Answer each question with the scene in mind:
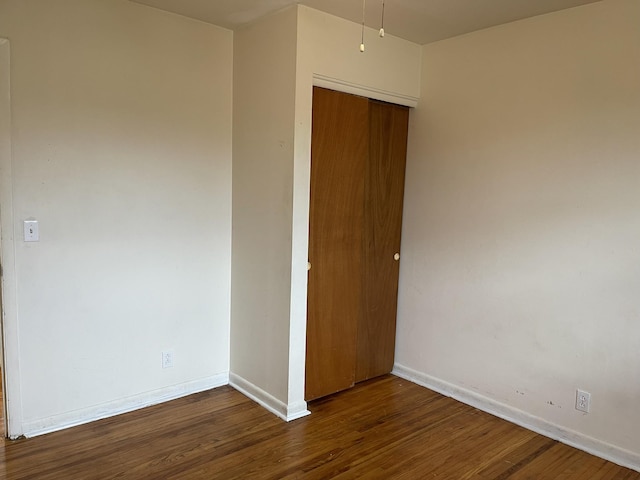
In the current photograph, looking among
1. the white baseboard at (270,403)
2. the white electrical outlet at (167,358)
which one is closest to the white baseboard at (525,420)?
the white baseboard at (270,403)

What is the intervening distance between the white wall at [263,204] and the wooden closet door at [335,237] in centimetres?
19

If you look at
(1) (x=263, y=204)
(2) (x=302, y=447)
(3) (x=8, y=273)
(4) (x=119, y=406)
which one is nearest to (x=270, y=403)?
(2) (x=302, y=447)

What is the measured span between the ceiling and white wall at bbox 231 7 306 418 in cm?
15

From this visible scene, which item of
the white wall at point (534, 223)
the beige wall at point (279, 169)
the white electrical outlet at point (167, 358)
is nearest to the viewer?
the white wall at point (534, 223)

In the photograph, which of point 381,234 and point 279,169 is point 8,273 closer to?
point 279,169

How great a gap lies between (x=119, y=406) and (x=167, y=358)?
0.39 meters

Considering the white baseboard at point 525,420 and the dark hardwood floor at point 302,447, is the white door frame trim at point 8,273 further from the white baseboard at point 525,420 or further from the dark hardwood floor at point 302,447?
the white baseboard at point 525,420

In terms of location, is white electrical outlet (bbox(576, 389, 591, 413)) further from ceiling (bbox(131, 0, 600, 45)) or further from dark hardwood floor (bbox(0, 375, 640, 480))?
ceiling (bbox(131, 0, 600, 45))

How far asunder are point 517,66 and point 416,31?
69 centimetres

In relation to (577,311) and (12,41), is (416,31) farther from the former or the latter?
(12,41)

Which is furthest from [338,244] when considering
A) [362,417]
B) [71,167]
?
[71,167]

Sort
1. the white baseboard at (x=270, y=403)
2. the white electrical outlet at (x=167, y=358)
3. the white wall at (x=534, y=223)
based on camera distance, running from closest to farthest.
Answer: the white wall at (x=534, y=223)
the white baseboard at (x=270, y=403)
the white electrical outlet at (x=167, y=358)

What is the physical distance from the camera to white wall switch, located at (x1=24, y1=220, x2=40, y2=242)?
249 cm

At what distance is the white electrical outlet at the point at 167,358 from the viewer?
3051 millimetres
